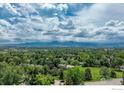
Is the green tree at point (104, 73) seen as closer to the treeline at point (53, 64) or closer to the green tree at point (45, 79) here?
the treeline at point (53, 64)

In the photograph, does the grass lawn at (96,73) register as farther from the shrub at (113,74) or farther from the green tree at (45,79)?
the green tree at (45,79)

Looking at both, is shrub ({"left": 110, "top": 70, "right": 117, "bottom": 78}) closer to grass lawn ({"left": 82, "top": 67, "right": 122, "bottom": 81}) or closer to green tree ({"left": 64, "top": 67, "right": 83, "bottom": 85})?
grass lawn ({"left": 82, "top": 67, "right": 122, "bottom": 81})

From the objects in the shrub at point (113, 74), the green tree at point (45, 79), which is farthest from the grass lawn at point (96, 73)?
the green tree at point (45, 79)

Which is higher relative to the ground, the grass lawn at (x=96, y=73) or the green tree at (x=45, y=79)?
the grass lawn at (x=96, y=73)

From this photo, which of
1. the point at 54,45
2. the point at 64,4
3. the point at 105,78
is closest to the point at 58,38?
the point at 54,45

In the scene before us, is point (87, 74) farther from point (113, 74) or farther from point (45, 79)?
point (45, 79)

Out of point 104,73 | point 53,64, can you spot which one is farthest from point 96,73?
point 53,64

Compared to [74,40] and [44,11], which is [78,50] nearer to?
[74,40]

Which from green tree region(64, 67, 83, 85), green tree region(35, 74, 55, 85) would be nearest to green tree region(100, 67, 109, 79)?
green tree region(64, 67, 83, 85)
